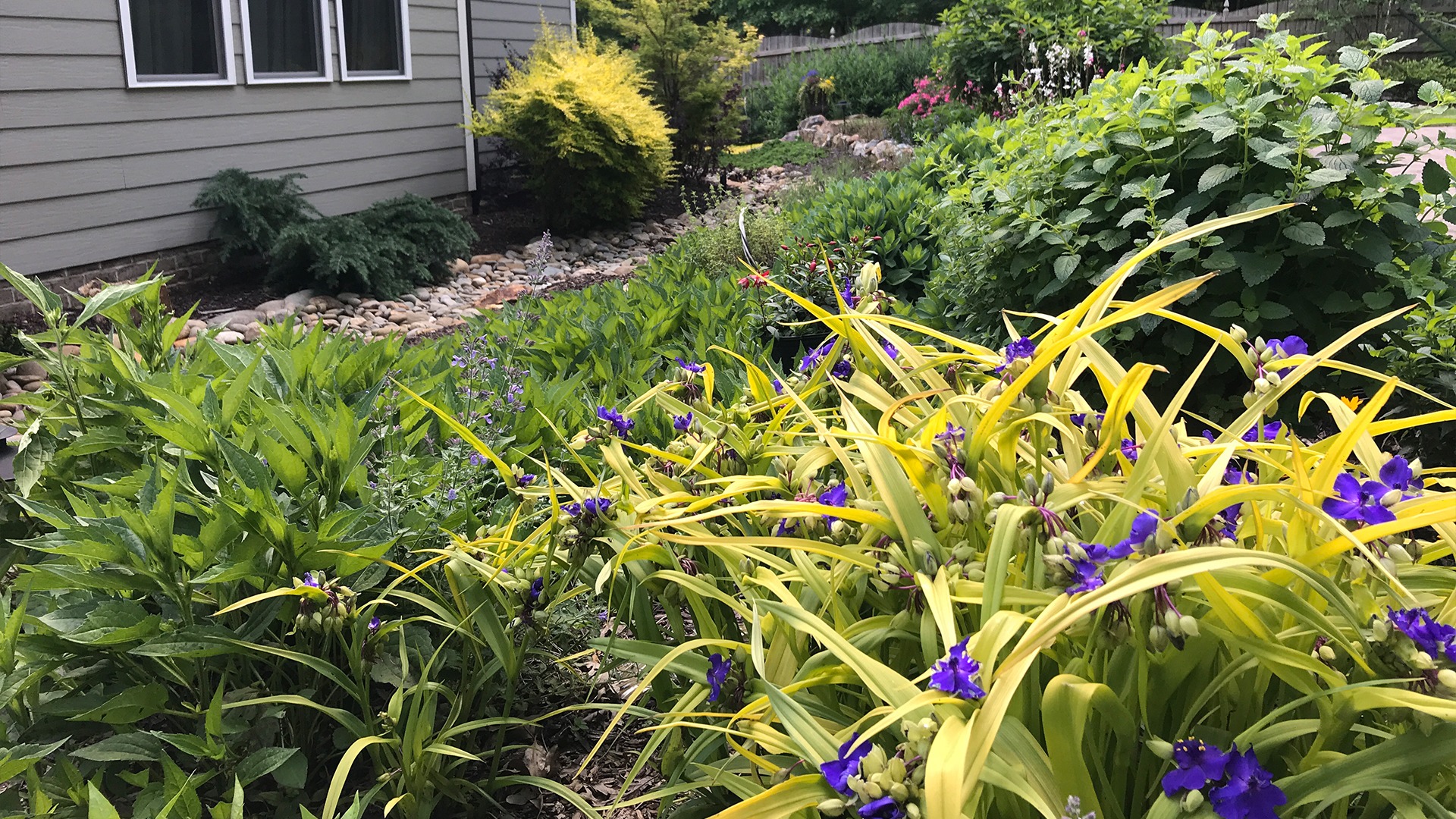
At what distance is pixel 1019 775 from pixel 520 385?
1.81 metres

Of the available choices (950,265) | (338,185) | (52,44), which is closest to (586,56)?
(338,185)

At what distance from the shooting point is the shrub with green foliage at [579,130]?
8.59 m

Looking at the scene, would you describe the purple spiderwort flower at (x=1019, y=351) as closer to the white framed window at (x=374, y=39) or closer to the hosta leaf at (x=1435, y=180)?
the hosta leaf at (x=1435, y=180)

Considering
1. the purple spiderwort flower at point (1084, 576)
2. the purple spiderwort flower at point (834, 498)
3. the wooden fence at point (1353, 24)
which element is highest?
the wooden fence at point (1353, 24)

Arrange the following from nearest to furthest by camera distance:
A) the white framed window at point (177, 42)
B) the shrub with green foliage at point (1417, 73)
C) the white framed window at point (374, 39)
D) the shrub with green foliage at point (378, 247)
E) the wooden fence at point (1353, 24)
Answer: the white framed window at point (177, 42)
the shrub with green foliage at point (378, 247)
the white framed window at point (374, 39)
the shrub with green foliage at point (1417, 73)
the wooden fence at point (1353, 24)

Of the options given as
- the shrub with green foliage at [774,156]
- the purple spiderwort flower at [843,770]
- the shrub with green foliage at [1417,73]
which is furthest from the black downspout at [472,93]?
the shrub with green foliage at [1417,73]

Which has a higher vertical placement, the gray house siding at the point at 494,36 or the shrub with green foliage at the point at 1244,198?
the gray house siding at the point at 494,36

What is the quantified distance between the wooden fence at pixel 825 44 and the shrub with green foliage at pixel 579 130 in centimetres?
1066

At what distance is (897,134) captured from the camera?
434 inches

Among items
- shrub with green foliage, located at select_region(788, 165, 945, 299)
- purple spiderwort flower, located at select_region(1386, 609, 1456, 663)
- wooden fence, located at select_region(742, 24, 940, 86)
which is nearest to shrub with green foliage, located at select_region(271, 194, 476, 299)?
shrub with green foliage, located at select_region(788, 165, 945, 299)

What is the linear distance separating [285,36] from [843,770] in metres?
7.68

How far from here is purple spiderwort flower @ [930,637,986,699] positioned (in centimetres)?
85

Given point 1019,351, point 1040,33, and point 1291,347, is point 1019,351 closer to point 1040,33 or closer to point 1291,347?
point 1291,347

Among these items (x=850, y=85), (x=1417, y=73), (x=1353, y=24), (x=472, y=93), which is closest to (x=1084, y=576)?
(x=472, y=93)
